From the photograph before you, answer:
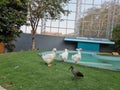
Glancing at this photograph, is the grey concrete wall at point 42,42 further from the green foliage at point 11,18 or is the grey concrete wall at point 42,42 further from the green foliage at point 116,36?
the green foliage at point 11,18

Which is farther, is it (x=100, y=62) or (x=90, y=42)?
(x=90, y=42)

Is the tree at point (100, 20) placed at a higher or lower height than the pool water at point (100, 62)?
higher

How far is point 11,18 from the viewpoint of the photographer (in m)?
14.6

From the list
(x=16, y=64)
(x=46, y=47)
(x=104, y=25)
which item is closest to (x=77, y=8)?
(x=104, y=25)

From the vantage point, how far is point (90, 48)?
19.1 meters

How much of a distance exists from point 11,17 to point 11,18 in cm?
8

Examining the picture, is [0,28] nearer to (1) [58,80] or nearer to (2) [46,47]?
(2) [46,47]

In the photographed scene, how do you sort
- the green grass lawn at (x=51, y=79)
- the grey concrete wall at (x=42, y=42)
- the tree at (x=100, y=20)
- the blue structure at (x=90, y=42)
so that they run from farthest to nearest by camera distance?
the tree at (x=100, y=20), the grey concrete wall at (x=42, y=42), the blue structure at (x=90, y=42), the green grass lawn at (x=51, y=79)

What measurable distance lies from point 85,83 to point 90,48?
1395 cm

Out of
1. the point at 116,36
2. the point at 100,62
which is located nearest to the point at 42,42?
the point at 116,36

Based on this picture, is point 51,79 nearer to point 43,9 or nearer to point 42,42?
point 43,9

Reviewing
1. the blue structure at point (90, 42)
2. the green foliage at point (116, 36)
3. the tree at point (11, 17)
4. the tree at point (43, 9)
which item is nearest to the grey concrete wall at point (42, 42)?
the blue structure at point (90, 42)

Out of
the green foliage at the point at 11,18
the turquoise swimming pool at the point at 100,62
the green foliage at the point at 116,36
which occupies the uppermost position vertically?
the green foliage at the point at 11,18

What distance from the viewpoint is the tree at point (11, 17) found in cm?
1439
